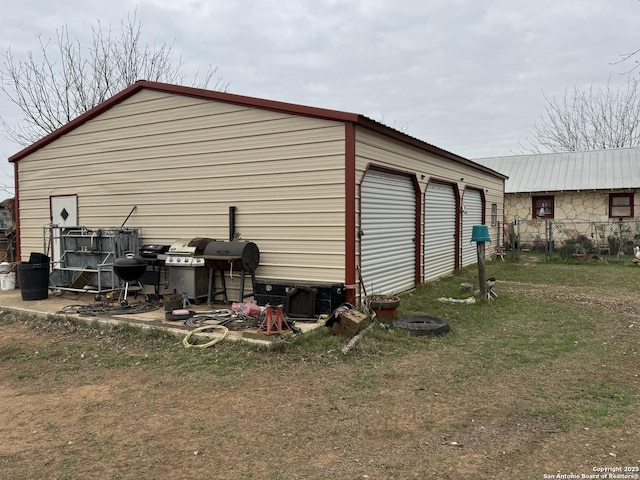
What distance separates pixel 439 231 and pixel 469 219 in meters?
3.28

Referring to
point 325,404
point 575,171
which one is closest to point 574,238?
point 575,171

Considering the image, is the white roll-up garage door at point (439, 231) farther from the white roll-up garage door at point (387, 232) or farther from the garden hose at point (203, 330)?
the garden hose at point (203, 330)

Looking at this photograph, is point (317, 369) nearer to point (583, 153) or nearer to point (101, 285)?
point (101, 285)

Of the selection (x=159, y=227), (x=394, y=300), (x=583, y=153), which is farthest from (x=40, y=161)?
(x=583, y=153)

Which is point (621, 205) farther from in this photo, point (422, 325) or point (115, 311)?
point (115, 311)

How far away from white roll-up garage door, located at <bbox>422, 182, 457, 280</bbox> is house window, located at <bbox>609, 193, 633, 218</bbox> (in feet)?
35.5

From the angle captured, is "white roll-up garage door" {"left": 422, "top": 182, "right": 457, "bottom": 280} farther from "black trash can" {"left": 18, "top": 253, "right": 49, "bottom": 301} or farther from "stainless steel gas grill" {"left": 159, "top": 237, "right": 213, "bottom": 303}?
"black trash can" {"left": 18, "top": 253, "right": 49, "bottom": 301}

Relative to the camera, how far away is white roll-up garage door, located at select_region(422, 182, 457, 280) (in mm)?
10461

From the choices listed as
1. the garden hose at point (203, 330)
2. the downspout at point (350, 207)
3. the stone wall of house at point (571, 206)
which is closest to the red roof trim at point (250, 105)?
the downspout at point (350, 207)

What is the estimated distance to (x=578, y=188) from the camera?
768 inches

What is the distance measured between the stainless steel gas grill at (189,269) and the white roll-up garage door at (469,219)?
7.74 m

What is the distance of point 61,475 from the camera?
296 cm

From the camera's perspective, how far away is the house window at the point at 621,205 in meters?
19.1

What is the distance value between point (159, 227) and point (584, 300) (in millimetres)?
7867
